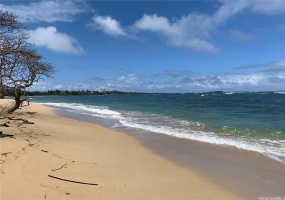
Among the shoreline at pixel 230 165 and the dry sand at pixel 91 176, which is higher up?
the dry sand at pixel 91 176

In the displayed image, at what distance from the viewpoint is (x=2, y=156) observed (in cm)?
609

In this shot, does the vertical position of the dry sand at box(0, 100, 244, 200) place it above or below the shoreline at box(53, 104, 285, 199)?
above

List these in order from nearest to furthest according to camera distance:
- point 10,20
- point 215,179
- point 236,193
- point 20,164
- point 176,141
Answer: point 236,193
point 20,164
point 215,179
point 10,20
point 176,141

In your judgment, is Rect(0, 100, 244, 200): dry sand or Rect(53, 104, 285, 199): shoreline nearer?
Rect(0, 100, 244, 200): dry sand

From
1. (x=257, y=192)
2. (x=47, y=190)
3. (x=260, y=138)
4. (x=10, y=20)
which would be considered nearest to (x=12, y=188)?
(x=47, y=190)

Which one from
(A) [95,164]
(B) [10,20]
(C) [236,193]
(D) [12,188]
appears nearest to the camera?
(D) [12,188]

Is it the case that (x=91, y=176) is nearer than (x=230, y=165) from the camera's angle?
Yes

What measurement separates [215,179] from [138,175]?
67.2 inches

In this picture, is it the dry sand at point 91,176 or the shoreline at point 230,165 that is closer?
the dry sand at point 91,176

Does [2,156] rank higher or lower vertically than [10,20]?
lower

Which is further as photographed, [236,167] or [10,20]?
[10,20]

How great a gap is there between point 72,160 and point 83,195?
2.19 metres

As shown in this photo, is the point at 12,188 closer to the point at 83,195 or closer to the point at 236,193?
the point at 83,195

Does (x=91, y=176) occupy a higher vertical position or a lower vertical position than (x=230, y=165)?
higher
